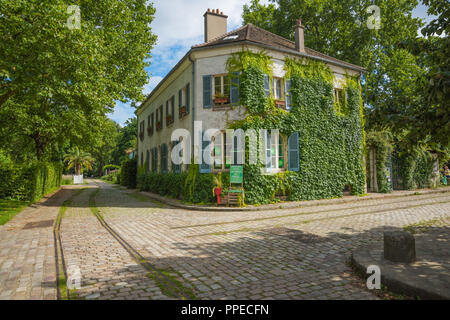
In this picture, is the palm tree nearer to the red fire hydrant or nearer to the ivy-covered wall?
the ivy-covered wall

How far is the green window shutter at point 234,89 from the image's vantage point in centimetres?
1365

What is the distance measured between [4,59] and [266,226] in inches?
425

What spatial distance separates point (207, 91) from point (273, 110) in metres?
3.50

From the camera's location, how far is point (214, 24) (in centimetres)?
1661

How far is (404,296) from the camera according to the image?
11.1 feet

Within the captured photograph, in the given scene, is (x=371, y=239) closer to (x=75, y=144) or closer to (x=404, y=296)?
(x=404, y=296)

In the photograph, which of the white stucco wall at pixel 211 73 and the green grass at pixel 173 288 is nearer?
the green grass at pixel 173 288

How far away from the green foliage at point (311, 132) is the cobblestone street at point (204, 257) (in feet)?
16.6

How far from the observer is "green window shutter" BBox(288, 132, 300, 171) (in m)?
14.4

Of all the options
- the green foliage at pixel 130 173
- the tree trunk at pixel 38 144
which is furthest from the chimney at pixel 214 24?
the green foliage at pixel 130 173

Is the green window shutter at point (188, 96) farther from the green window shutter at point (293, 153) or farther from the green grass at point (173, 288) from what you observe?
the green grass at point (173, 288)

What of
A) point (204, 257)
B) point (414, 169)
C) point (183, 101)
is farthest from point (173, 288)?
Result: point (414, 169)

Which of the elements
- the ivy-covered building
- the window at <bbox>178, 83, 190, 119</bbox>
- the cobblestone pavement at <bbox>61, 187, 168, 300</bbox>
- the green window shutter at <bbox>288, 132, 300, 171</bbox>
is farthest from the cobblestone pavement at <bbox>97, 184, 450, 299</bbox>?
the window at <bbox>178, 83, 190, 119</bbox>

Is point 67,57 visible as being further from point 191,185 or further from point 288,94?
point 288,94
